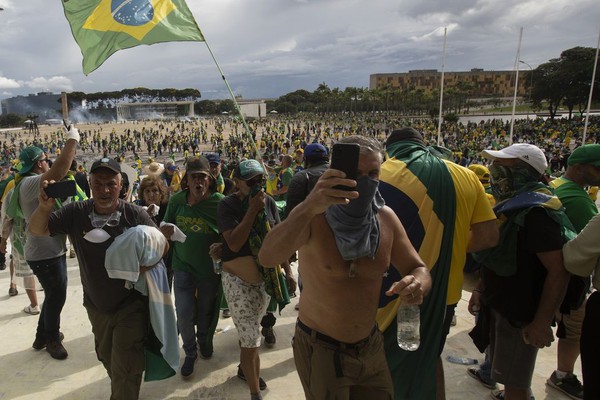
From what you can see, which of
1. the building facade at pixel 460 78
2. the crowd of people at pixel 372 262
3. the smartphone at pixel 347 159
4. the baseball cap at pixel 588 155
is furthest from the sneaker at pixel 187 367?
the building facade at pixel 460 78

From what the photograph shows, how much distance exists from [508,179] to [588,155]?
1.99ft

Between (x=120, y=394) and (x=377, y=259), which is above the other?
(x=377, y=259)

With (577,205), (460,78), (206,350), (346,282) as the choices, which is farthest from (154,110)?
(346,282)

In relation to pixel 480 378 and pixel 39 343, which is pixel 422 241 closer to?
pixel 480 378

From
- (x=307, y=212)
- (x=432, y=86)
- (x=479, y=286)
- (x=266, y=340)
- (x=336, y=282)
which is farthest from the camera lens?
(x=432, y=86)

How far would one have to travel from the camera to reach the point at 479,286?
2.65 m

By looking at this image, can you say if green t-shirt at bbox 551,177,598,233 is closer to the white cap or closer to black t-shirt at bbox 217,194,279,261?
the white cap

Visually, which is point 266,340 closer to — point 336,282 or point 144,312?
point 144,312

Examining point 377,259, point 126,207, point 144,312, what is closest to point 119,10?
point 126,207

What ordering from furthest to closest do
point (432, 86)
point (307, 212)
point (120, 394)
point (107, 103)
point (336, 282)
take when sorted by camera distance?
1. point (107, 103)
2. point (432, 86)
3. point (120, 394)
4. point (336, 282)
5. point (307, 212)

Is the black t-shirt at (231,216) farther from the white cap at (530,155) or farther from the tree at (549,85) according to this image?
the tree at (549,85)

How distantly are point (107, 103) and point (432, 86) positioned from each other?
103 m

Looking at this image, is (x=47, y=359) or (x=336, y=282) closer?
(x=336, y=282)

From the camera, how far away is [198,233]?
3.17 meters
